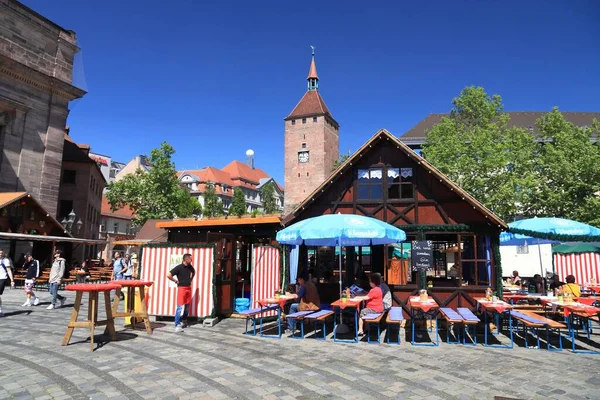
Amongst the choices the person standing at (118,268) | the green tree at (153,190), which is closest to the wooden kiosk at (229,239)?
the person standing at (118,268)

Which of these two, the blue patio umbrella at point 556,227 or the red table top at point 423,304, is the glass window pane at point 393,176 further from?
the red table top at point 423,304

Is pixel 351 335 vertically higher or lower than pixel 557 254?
lower

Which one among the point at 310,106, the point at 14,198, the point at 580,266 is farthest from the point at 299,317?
the point at 310,106

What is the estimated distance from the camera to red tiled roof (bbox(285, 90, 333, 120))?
6862 cm

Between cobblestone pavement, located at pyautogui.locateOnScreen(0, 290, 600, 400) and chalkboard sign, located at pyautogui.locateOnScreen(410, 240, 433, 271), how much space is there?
3.05 meters

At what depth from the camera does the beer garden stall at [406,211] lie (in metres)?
11.6

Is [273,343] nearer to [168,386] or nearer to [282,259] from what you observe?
[168,386]

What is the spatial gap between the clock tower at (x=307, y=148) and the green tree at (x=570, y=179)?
38.8 metres

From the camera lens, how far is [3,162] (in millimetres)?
23438

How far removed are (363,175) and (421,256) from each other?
349 centimetres

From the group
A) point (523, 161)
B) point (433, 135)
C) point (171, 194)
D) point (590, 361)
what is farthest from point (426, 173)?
point (171, 194)

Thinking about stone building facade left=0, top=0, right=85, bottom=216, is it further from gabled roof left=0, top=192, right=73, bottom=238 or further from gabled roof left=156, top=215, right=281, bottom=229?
gabled roof left=156, top=215, right=281, bottom=229

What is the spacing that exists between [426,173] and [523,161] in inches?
676

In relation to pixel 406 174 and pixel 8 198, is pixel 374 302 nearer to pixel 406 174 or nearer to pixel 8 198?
pixel 406 174
